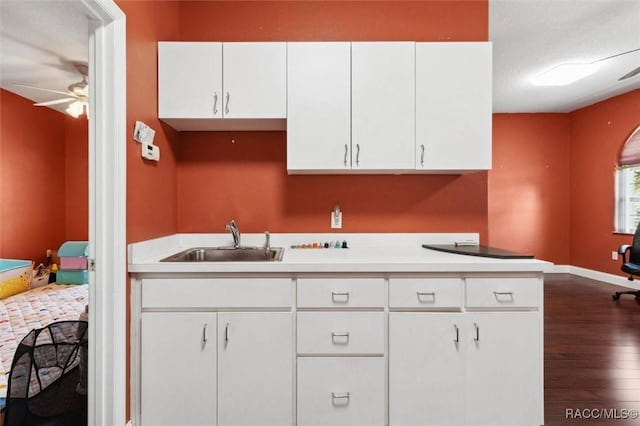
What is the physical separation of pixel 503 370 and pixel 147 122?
7.65 ft

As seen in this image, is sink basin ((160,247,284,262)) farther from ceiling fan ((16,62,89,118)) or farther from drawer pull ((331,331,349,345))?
ceiling fan ((16,62,89,118))

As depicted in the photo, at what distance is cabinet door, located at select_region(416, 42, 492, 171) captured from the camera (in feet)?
6.31

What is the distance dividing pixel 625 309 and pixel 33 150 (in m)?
6.12

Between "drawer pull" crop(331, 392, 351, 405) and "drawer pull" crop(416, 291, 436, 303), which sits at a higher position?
"drawer pull" crop(416, 291, 436, 303)

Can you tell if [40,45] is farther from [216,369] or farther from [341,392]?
[341,392]

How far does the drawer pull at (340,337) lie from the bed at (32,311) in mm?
1637

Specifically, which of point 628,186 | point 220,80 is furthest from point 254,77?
point 628,186

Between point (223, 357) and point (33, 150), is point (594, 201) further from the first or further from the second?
point (33, 150)

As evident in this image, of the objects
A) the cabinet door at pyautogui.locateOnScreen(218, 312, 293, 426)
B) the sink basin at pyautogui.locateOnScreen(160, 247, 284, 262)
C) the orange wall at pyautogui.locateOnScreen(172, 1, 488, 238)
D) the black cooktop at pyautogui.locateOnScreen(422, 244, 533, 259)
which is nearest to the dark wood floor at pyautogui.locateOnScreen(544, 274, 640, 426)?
the black cooktop at pyautogui.locateOnScreen(422, 244, 533, 259)

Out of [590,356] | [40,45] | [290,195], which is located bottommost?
[590,356]

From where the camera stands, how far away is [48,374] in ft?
5.06

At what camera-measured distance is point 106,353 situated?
1.45 metres

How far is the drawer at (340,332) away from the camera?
1.60 meters

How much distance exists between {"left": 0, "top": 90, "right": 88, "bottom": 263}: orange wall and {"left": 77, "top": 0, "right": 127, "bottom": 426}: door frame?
1149 millimetres
